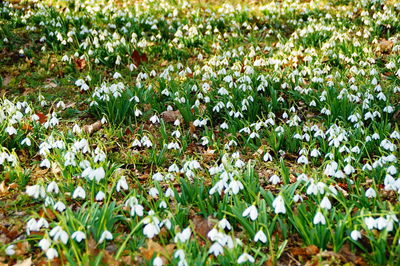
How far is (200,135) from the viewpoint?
154 inches

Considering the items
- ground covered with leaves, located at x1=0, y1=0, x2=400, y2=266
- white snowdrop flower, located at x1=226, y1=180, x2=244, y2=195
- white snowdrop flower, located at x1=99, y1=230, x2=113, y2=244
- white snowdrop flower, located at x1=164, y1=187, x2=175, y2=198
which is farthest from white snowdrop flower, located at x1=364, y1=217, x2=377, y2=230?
white snowdrop flower, located at x1=99, y1=230, x2=113, y2=244

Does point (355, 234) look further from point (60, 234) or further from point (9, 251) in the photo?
point (9, 251)

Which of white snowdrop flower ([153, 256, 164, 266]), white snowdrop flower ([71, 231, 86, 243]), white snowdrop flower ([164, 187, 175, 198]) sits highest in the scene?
white snowdrop flower ([71, 231, 86, 243])

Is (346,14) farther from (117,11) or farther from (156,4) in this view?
(117,11)

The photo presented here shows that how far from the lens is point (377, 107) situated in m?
3.79

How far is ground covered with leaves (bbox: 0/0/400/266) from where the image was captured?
2.31 m

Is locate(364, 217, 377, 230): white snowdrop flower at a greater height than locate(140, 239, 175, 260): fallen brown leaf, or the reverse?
locate(364, 217, 377, 230): white snowdrop flower

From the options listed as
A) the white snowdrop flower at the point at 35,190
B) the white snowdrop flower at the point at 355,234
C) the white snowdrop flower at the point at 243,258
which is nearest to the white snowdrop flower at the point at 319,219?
the white snowdrop flower at the point at 355,234

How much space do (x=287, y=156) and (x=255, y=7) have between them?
14.9 ft

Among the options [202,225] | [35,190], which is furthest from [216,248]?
[35,190]

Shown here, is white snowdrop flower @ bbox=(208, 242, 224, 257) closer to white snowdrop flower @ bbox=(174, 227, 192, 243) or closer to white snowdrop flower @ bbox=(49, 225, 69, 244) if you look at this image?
white snowdrop flower @ bbox=(174, 227, 192, 243)

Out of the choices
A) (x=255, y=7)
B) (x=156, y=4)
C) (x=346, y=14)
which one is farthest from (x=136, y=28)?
(x=346, y=14)

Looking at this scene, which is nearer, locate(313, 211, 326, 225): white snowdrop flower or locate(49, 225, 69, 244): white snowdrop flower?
locate(49, 225, 69, 244): white snowdrop flower

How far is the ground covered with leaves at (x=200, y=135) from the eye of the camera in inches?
90.8
